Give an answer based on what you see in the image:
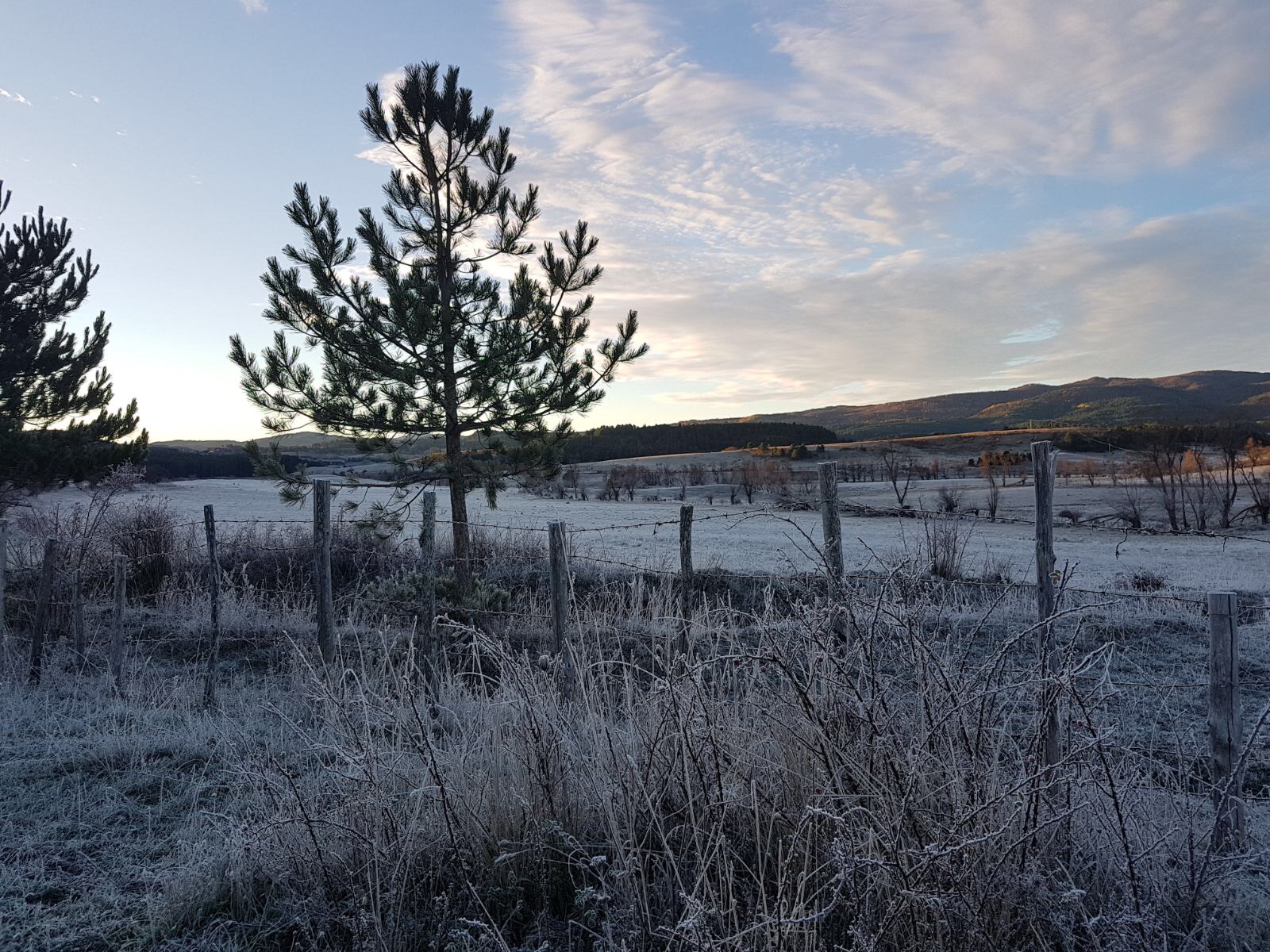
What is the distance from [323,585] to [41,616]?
317 centimetres

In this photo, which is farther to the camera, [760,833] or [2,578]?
[2,578]

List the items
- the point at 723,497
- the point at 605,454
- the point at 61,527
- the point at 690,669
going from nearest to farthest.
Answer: the point at 690,669 < the point at 61,527 < the point at 723,497 < the point at 605,454

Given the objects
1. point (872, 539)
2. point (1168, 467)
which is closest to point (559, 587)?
point (872, 539)

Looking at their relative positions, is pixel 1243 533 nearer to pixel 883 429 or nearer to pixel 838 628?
pixel 838 628

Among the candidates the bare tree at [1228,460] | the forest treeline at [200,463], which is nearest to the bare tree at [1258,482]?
the bare tree at [1228,460]

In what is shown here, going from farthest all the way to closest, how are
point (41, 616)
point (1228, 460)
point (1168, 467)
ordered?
point (1168, 467) → point (1228, 460) → point (41, 616)

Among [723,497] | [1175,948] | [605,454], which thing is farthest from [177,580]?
[605,454]

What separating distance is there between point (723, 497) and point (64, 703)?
113ft

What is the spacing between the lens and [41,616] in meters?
7.71

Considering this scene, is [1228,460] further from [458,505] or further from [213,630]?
[213,630]

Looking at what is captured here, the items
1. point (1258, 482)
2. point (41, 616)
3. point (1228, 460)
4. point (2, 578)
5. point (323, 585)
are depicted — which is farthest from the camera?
point (1258, 482)

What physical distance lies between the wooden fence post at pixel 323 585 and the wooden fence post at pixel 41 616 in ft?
9.79

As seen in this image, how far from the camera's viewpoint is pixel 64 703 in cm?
670

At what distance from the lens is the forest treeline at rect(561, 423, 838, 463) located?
62531 mm
